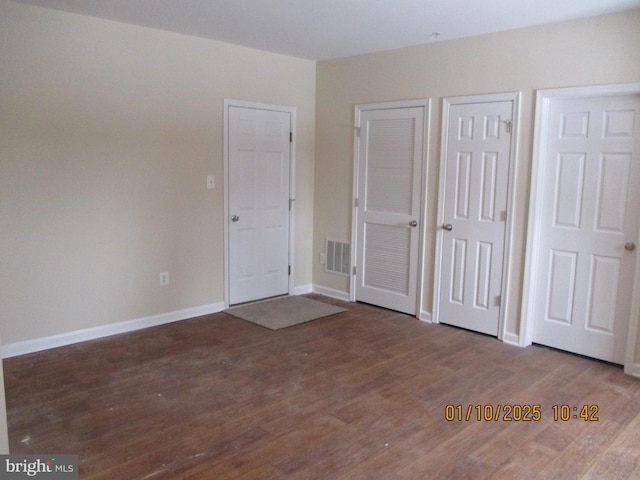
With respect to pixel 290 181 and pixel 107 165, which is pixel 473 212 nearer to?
pixel 290 181

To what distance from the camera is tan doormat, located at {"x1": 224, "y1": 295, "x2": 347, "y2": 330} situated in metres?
4.69

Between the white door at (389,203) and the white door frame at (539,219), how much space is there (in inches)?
40.6

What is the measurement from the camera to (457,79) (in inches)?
172

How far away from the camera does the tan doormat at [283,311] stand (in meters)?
4.69

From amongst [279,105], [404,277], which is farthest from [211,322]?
[279,105]

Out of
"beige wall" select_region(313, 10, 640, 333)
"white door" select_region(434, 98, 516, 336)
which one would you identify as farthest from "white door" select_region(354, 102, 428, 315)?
"white door" select_region(434, 98, 516, 336)

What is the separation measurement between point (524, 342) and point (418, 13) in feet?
8.68

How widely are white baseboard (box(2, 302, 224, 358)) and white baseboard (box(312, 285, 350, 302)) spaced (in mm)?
1204

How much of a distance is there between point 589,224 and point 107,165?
3.71m

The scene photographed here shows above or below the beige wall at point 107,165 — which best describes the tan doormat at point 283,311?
below

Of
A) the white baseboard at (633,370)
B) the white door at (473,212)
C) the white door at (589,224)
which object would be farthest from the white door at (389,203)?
the white baseboard at (633,370)

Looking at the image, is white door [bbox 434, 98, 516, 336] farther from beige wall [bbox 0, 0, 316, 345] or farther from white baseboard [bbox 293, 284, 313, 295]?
beige wall [bbox 0, 0, 316, 345]

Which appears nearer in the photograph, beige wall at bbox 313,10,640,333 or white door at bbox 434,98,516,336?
beige wall at bbox 313,10,640,333

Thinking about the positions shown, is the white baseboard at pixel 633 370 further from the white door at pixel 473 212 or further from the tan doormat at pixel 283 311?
the tan doormat at pixel 283 311
